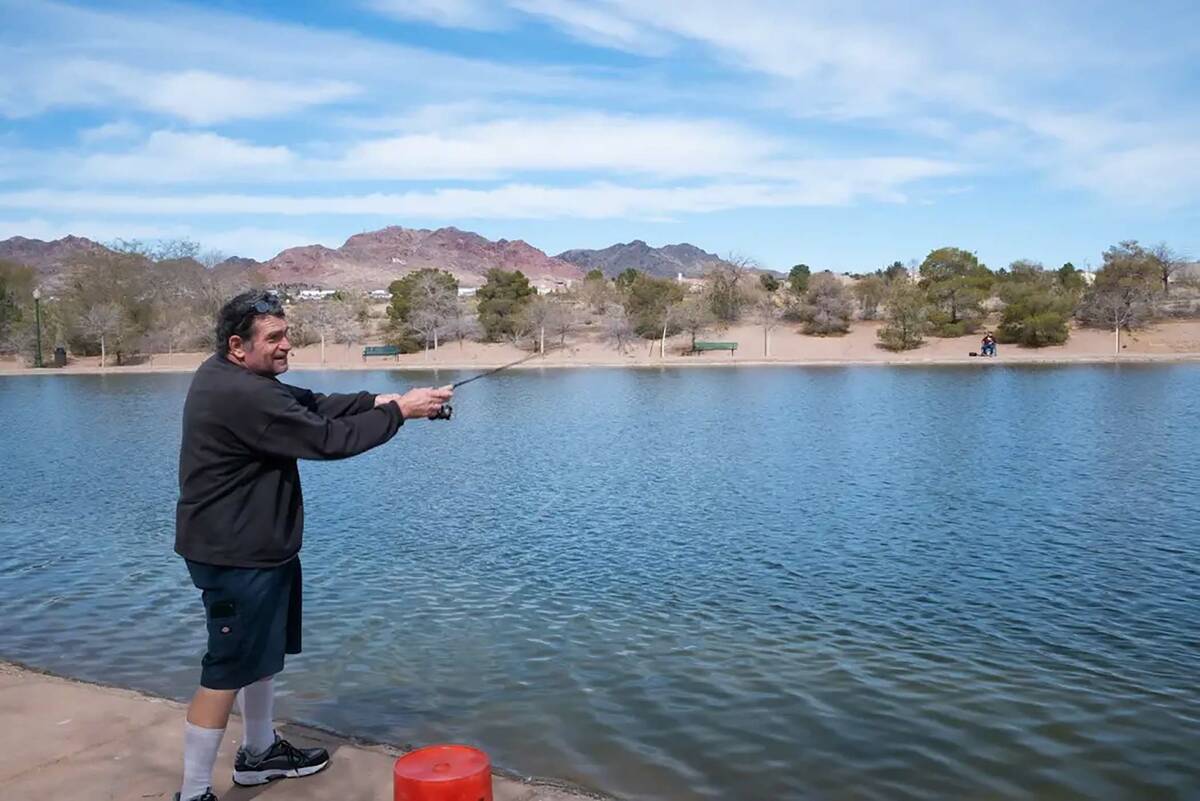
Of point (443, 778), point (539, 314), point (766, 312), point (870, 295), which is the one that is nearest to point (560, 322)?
point (539, 314)

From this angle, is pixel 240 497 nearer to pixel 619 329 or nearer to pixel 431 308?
pixel 619 329

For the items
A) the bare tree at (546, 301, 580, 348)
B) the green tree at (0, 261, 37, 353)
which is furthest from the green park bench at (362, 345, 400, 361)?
the green tree at (0, 261, 37, 353)

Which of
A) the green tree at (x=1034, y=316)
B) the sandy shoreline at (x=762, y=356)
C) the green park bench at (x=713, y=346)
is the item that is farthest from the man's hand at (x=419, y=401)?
the green tree at (x=1034, y=316)

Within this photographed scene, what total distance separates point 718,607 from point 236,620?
19.9 ft

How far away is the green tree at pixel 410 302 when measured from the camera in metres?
68.5

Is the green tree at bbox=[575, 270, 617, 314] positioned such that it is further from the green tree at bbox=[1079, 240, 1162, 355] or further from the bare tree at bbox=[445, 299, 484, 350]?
the green tree at bbox=[1079, 240, 1162, 355]

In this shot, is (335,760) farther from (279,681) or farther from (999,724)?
(999,724)

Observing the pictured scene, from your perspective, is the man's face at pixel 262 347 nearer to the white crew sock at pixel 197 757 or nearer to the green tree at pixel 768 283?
the white crew sock at pixel 197 757

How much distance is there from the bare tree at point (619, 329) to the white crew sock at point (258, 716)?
62173mm

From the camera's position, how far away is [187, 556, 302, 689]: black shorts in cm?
436

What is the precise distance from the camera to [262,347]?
457cm

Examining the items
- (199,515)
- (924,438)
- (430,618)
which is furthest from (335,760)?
(924,438)

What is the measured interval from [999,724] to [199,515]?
208 inches

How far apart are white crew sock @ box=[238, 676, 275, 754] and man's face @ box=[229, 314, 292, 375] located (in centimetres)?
145
